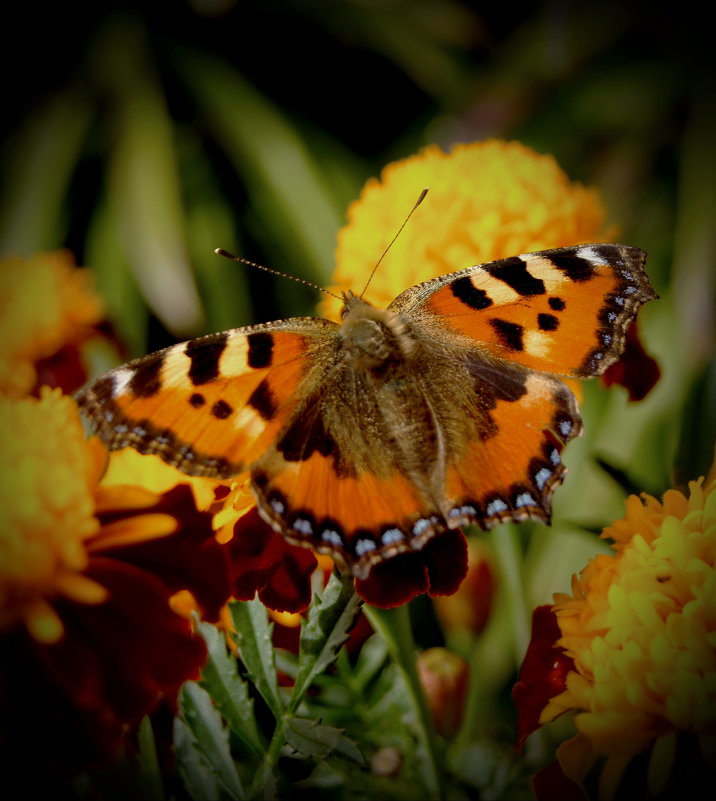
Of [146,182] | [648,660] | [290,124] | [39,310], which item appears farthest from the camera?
[290,124]

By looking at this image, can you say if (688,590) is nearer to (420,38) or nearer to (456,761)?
(456,761)

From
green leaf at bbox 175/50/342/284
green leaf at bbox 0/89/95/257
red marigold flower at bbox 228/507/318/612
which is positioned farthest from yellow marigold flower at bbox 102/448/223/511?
green leaf at bbox 0/89/95/257

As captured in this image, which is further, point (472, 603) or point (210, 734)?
point (472, 603)

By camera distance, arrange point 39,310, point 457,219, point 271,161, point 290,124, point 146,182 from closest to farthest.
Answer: point 457,219 < point 39,310 < point 146,182 < point 271,161 < point 290,124

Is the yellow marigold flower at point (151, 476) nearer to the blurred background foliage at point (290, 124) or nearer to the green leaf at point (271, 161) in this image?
the blurred background foliage at point (290, 124)

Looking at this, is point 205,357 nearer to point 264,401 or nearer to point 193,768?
point 264,401

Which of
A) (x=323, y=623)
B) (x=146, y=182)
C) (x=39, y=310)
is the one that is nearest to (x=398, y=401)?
(x=323, y=623)

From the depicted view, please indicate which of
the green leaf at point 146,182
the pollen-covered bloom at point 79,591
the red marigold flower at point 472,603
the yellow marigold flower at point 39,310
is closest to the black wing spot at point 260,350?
the pollen-covered bloom at point 79,591
